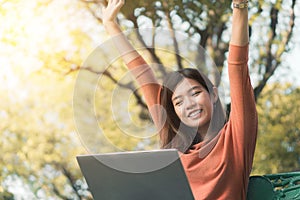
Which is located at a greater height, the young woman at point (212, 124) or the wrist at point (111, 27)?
the wrist at point (111, 27)

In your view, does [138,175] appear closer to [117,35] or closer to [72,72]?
[117,35]

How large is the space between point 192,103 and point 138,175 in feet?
0.95

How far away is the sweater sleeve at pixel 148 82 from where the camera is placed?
67.1 inches

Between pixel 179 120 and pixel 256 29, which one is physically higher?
pixel 179 120

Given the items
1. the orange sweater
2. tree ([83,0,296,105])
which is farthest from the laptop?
tree ([83,0,296,105])

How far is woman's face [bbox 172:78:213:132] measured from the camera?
1558 mm

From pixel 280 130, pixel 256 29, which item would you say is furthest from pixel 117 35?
pixel 280 130

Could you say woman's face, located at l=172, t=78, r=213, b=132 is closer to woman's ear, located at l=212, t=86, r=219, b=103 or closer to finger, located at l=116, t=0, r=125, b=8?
woman's ear, located at l=212, t=86, r=219, b=103

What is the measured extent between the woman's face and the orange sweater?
6cm

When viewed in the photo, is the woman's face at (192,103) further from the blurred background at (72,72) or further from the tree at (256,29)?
the tree at (256,29)

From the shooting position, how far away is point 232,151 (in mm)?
1522

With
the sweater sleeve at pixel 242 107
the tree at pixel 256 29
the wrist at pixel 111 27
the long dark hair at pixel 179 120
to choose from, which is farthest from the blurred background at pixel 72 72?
the sweater sleeve at pixel 242 107

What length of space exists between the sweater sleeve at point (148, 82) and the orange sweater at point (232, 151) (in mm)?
178

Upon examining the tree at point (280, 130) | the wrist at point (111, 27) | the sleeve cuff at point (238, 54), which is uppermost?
the wrist at point (111, 27)
